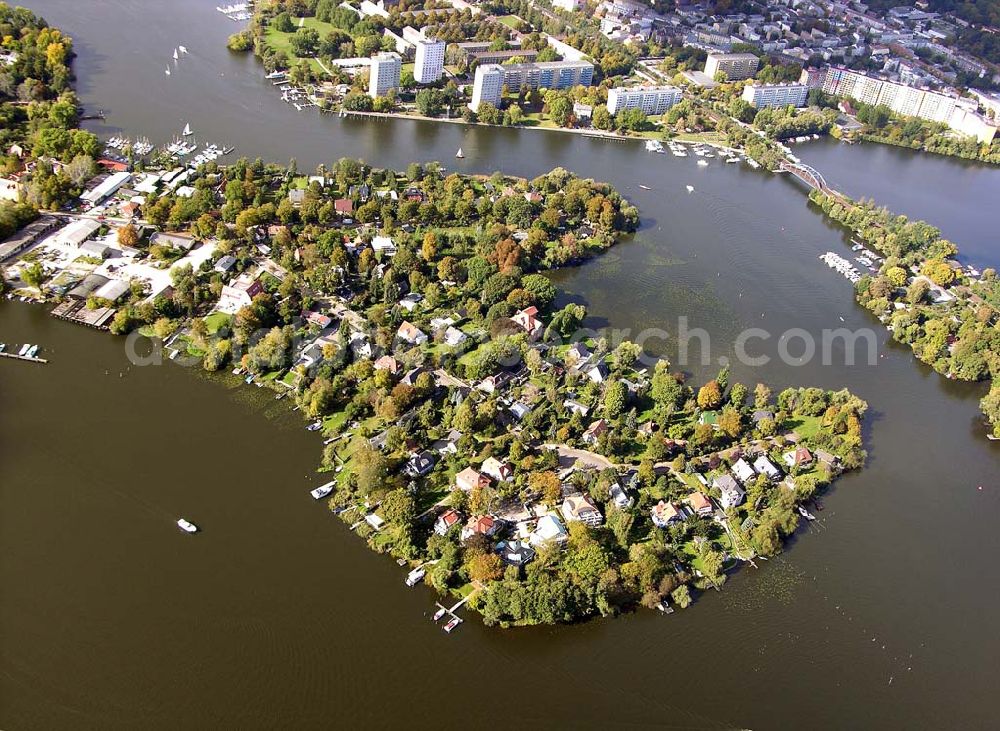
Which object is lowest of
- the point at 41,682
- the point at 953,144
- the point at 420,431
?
the point at 41,682

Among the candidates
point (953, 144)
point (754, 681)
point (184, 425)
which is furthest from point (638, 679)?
point (953, 144)

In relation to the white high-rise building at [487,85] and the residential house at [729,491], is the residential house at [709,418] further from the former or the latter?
the white high-rise building at [487,85]

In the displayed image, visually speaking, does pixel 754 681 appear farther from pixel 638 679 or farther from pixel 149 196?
pixel 149 196

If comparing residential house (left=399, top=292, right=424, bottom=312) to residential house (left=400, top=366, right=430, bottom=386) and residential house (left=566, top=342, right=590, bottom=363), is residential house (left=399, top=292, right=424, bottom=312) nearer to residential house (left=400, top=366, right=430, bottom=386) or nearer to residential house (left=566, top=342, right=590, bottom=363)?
residential house (left=400, top=366, right=430, bottom=386)

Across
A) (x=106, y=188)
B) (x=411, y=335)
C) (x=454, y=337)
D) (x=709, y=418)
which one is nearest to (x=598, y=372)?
(x=709, y=418)

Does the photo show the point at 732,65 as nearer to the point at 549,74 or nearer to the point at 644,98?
the point at 644,98

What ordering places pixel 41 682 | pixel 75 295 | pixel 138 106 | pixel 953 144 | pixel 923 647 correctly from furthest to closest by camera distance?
pixel 953 144
pixel 138 106
pixel 75 295
pixel 923 647
pixel 41 682

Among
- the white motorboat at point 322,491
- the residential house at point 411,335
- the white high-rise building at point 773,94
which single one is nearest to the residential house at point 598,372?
the residential house at point 411,335
